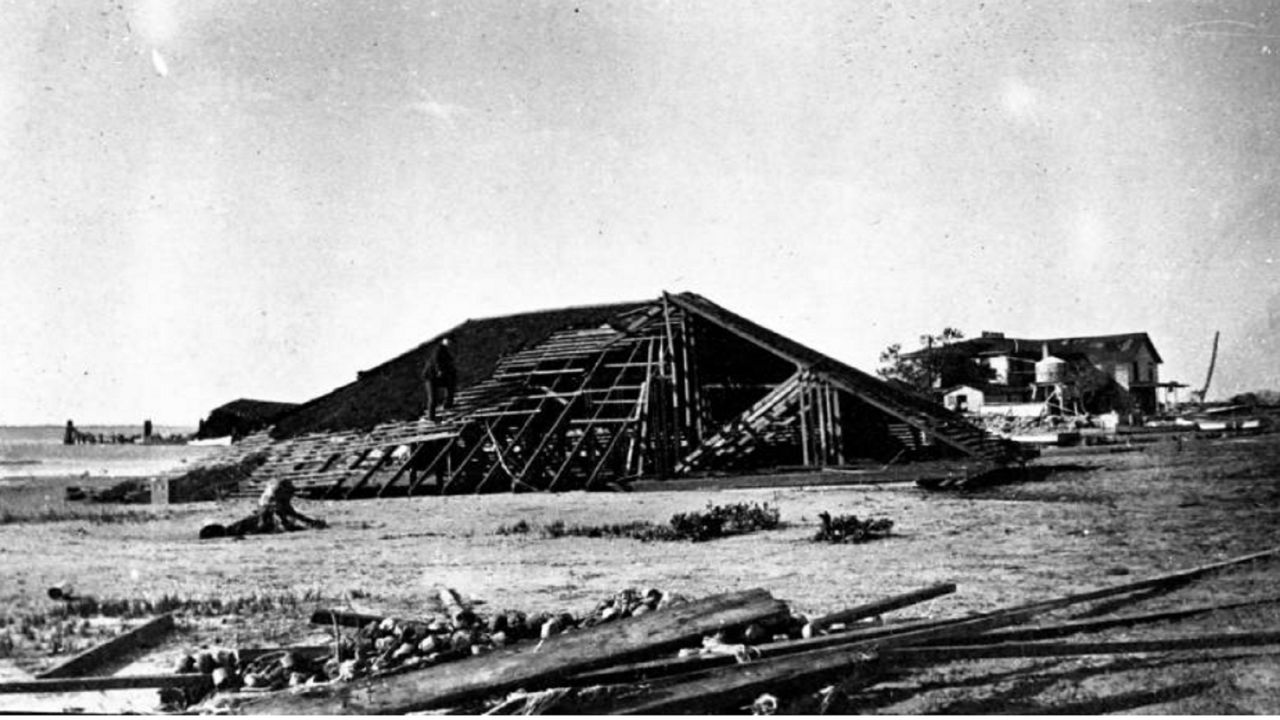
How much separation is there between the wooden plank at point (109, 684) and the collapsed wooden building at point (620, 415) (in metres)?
14.6

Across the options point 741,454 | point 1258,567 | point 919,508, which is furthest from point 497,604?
point 741,454

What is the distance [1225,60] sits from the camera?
10836 mm

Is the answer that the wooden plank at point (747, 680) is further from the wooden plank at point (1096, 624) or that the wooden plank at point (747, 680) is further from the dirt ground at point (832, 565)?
the wooden plank at point (1096, 624)

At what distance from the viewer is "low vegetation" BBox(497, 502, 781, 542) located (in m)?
13.0

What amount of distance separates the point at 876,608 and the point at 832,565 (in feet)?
10.8

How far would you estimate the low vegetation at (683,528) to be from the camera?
13023mm

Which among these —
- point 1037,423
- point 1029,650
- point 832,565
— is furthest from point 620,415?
point 1037,423

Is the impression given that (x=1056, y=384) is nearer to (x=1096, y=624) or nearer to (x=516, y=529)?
(x=516, y=529)

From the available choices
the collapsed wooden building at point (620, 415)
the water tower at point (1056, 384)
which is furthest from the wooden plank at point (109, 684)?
the water tower at point (1056, 384)

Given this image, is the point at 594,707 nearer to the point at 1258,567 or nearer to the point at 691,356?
the point at 1258,567

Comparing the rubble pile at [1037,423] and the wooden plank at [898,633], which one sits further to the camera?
the rubble pile at [1037,423]

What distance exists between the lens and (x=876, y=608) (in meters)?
7.01

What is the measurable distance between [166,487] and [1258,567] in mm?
21691

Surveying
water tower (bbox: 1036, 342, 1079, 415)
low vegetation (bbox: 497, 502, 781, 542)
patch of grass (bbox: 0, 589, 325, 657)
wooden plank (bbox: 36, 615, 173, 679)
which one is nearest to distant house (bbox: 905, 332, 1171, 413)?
water tower (bbox: 1036, 342, 1079, 415)
